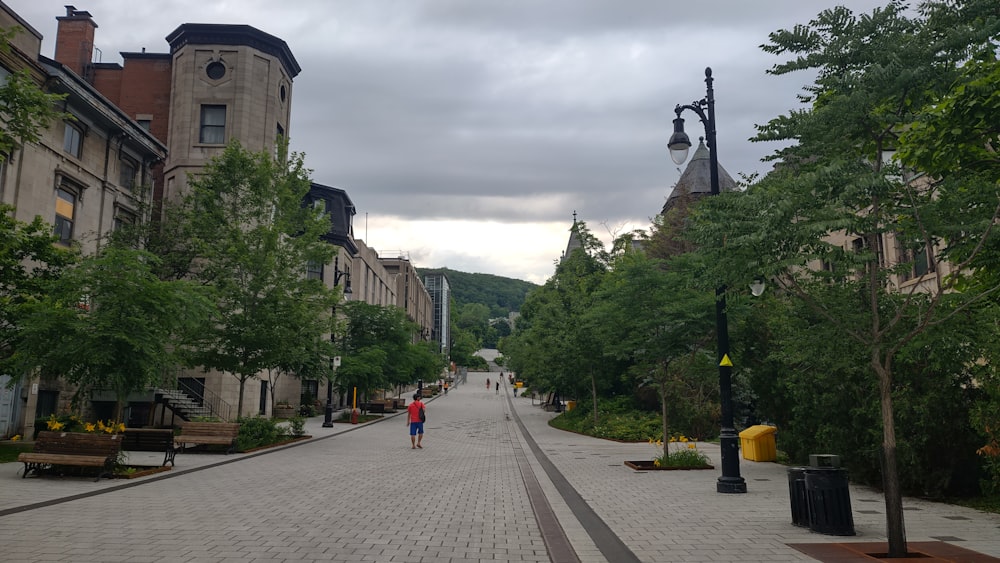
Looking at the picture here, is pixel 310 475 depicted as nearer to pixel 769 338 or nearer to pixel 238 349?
pixel 238 349

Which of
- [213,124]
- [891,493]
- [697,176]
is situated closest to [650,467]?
[891,493]

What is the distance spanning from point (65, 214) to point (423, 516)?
22306 millimetres

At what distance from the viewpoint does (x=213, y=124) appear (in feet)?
113

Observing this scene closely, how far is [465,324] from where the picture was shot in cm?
19162

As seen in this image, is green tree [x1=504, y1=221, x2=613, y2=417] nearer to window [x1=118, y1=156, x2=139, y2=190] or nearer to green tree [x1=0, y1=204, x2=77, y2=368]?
green tree [x1=0, y1=204, x2=77, y2=368]

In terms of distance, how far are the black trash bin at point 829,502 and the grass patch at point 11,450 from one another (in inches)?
685

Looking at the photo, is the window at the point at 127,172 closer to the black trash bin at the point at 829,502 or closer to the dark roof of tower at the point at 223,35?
the dark roof of tower at the point at 223,35

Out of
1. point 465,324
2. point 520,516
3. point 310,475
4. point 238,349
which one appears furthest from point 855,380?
point 465,324

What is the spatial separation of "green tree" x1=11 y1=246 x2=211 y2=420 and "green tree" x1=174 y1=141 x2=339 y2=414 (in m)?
5.83

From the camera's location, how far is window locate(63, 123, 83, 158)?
24669 mm

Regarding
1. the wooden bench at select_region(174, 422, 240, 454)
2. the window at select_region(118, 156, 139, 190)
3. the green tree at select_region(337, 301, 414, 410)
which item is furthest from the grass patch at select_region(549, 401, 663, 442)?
the window at select_region(118, 156, 139, 190)

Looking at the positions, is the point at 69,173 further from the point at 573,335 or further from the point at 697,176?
the point at 697,176

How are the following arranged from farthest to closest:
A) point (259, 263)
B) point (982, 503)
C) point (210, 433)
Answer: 1. point (259, 263)
2. point (210, 433)
3. point (982, 503)

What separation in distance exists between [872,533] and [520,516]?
4.63 meters
